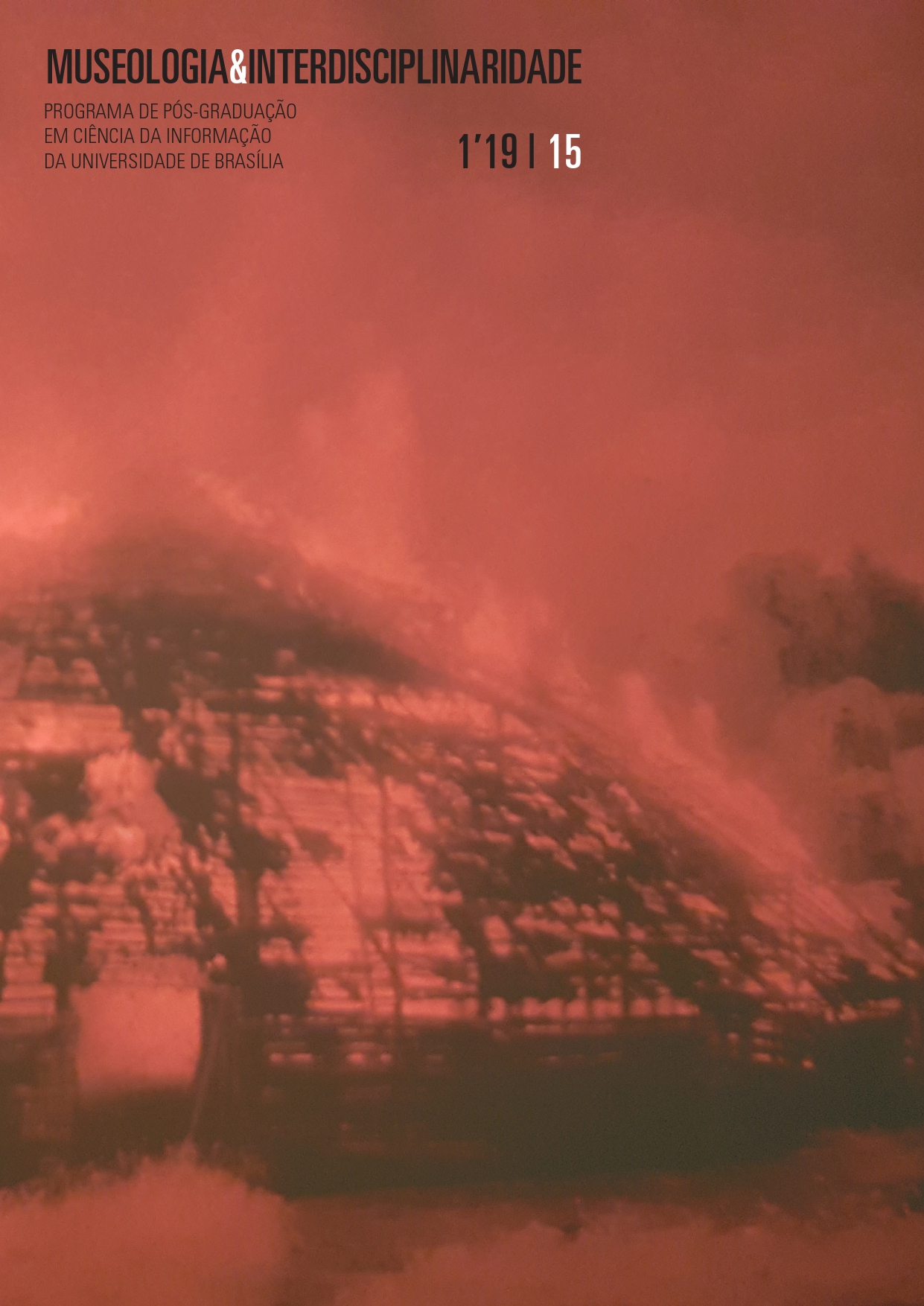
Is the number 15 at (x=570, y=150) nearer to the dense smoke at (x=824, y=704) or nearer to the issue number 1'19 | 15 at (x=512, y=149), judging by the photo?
the issue number 1'19 | 15 at (x=512, y=149)

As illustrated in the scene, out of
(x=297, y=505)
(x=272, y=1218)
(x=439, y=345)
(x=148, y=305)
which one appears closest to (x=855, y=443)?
(x=439, y=345)

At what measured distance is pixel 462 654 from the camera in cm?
123

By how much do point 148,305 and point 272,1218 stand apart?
123 cm

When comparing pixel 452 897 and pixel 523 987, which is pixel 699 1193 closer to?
pixel 523 987

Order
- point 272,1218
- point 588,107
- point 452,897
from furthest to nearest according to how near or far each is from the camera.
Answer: point 588,107 → point 452,897 → point 272,1218

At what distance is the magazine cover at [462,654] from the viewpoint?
1.07 meters

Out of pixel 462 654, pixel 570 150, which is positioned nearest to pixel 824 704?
pixel 462 654

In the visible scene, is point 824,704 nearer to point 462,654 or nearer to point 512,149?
point 462,654

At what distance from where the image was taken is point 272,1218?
104cm

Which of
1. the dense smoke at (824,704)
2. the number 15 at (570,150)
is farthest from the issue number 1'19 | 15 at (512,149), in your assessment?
the dense smoke at (824,704)

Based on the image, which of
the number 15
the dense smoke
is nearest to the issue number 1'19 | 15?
the number 15

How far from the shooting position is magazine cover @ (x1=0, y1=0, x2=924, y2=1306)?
3.51 ft

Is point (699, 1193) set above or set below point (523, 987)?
below

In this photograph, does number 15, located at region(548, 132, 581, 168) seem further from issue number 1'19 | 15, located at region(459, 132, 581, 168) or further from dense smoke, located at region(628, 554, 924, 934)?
dense smoke, located at region(628, 554, 924, 934)
